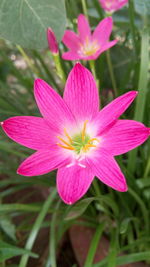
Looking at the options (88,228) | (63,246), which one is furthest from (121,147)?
(63,246)

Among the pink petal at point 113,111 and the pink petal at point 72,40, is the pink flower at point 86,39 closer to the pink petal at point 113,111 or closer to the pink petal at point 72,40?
the pink petal at point 72,40

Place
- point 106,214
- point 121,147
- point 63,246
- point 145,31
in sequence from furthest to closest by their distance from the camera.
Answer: point 63,246
point 106,214
point 145,31
point 121,147

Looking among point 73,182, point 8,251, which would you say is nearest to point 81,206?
point 73,182

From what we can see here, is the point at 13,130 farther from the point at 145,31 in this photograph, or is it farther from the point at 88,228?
the point at 88,228

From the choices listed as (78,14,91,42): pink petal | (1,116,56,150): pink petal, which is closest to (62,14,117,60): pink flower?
(78,14,91,42): pink petal

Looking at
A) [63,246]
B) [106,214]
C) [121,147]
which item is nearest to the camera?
[121,147]

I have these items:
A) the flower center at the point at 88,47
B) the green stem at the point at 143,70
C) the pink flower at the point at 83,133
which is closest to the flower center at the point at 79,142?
the pink flower at the point at 83,133

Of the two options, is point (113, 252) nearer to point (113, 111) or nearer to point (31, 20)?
point (113, 111)
